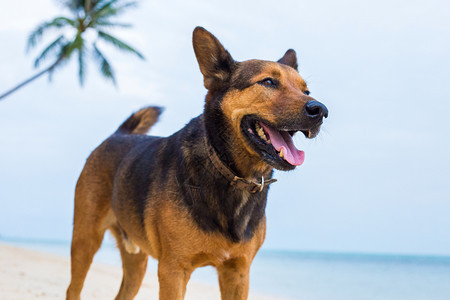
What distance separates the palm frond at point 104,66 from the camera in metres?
27.1

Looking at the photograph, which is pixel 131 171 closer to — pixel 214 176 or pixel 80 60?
pixel 214 176

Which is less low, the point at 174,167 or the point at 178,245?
the point at 174,167

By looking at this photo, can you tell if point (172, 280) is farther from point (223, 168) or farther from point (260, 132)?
Result: point (260, 132)

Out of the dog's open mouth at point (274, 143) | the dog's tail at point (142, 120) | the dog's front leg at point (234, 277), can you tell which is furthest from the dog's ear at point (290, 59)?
the dog's tail at point (142, 120)

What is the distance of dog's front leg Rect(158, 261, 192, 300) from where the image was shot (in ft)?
11.8

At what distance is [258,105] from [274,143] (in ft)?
0.95

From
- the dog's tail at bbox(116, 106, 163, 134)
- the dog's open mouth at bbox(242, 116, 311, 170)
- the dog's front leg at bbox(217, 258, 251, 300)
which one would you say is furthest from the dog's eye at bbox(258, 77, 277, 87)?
the dog's tail at bbox(116, 106, 163, 134)

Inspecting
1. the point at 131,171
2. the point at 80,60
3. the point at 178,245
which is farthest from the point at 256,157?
the point at 80,60

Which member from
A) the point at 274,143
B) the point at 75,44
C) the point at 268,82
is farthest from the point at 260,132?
the point at 75,44

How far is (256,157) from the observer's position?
11.6 ft

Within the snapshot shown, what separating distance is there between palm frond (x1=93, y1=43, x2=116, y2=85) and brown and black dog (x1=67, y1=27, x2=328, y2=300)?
23971mm

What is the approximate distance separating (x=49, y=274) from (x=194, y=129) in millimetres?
9212

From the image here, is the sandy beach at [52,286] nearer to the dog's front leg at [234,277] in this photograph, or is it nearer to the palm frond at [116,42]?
the dog's front leg at [234,277]

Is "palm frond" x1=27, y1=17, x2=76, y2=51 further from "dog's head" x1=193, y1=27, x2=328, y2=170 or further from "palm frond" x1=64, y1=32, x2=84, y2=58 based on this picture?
"dog's head" x1=193, y1=27, x2=328, y2=170
